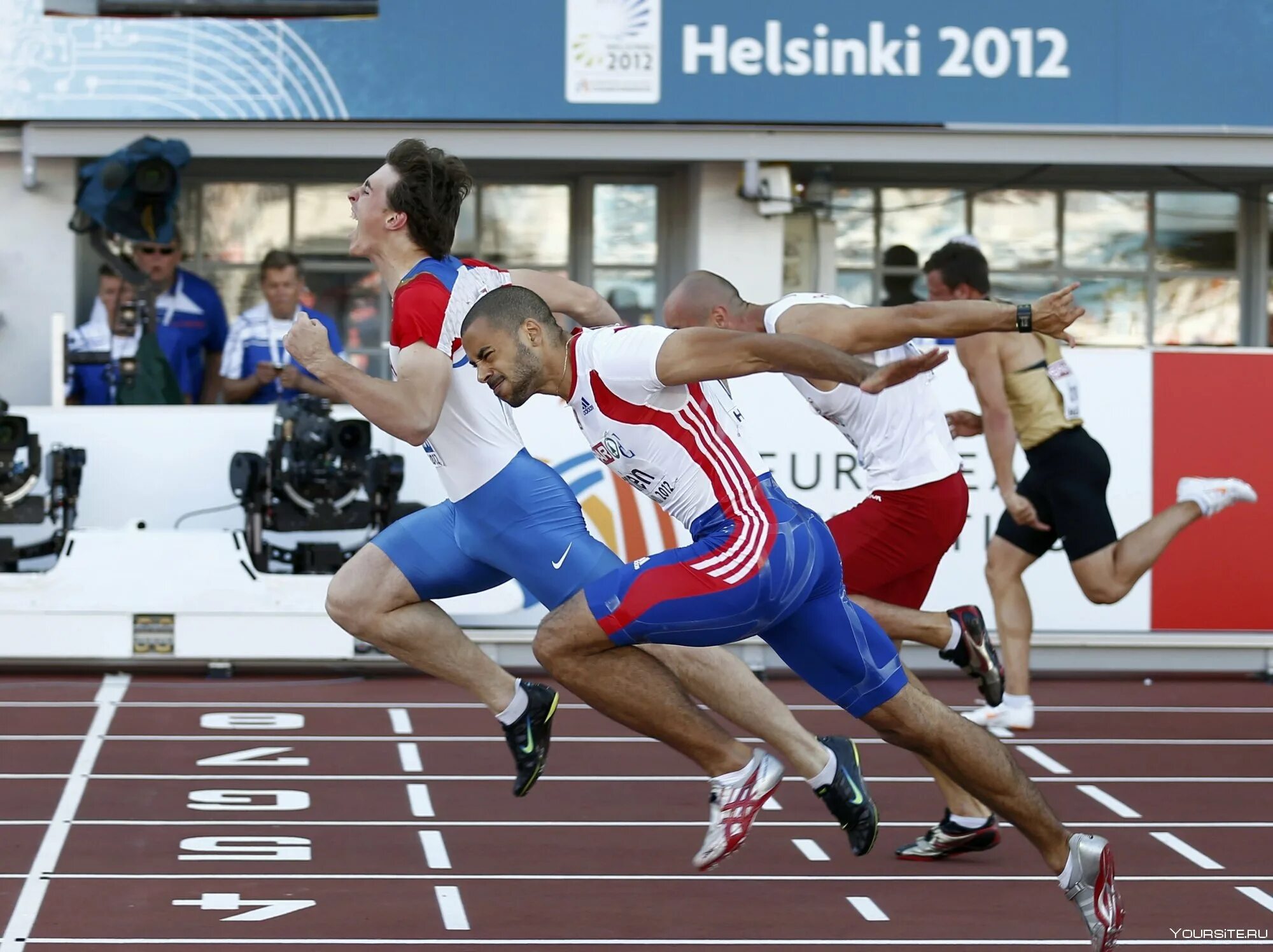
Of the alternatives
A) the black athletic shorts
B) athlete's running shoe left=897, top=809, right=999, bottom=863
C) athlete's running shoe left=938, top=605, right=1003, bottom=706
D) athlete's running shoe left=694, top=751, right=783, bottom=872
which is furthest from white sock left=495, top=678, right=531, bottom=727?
the black athletic shorts

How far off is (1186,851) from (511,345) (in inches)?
128

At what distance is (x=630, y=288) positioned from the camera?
16266 mm

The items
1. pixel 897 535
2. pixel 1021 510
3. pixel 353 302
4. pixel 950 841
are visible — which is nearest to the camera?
pixel 950 841

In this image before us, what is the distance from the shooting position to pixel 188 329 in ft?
42.5

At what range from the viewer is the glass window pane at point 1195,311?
676 inches

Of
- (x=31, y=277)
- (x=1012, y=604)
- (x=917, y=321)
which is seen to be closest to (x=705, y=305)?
(x=917, y=321)

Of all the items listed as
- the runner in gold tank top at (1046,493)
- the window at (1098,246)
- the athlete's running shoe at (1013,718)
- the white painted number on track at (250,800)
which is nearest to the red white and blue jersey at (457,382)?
the white painted number on track at (250,800)

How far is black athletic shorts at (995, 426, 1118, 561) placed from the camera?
371 inches

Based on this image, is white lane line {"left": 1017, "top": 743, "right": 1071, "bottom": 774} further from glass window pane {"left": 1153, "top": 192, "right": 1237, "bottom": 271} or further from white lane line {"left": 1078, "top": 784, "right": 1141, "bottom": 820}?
glass window pane {"left": 1153, "top": 192, "right": 1237, "bottom": 271}

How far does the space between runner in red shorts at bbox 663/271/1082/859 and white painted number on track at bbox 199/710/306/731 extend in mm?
3311

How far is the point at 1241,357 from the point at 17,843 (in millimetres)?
7273

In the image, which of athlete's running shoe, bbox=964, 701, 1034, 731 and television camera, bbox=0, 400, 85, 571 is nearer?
athlete's running shoe, bbox=964, 701, 1034, 731

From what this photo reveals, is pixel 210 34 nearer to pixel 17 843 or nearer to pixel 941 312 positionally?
pixel 17 843

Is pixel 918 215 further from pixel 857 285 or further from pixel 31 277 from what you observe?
pixel 31 277
